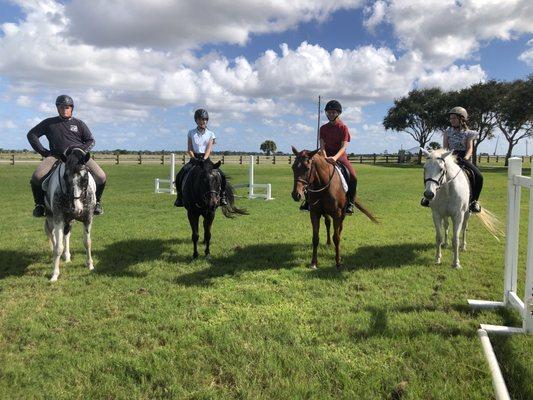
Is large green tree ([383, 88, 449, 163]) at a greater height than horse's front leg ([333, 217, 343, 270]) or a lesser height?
greater

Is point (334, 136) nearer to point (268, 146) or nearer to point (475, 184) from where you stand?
point (475, 184)

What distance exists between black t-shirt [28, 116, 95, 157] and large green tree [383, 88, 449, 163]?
5974 cm

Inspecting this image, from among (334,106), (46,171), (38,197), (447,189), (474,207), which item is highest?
(334,106)

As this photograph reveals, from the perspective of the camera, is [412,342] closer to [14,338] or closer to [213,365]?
[213,365]

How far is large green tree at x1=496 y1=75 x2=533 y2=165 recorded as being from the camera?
147 feet

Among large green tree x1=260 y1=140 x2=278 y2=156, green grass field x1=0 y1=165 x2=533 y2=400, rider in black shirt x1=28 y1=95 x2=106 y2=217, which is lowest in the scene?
green grass field x1=0 y1=165 x2=533 y2=400

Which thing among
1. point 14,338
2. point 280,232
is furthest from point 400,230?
point 14,338

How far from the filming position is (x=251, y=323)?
4.79 metres

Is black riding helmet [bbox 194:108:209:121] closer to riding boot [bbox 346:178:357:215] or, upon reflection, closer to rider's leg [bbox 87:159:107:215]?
rider's leg [bbox 87:159:107:215]

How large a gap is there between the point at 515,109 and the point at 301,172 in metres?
49.6

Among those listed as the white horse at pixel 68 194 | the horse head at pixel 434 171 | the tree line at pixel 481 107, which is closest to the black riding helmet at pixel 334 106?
the horse head at pixel 434 171

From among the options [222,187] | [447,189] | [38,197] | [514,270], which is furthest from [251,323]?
[38,197]

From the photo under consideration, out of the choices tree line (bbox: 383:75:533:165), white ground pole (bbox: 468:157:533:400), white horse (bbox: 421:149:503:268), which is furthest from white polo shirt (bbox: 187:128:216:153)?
tree line (bbox: 383:75:533:165)

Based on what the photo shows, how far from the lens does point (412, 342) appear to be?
4215mm
